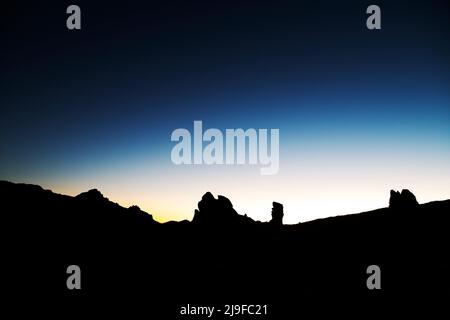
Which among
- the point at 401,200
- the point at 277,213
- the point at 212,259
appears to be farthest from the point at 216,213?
the point at 401,200

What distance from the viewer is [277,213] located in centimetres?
7400

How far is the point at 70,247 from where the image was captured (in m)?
53.8

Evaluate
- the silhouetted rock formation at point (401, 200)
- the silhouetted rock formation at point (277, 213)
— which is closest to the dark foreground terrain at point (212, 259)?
the silhouetted rock formation at point (401, 200)

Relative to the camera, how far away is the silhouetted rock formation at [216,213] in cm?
6956

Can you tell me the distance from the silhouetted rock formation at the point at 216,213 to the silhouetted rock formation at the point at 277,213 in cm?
622

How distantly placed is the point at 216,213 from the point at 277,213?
14677 mm

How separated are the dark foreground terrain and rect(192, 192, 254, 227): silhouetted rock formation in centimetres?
23

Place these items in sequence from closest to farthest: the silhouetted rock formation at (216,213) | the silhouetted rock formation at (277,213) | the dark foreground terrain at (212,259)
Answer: the dark foreground terrain at (212,259), the silhouetted rock formation at (216,213), the silhouetted rock formation at (277,213)

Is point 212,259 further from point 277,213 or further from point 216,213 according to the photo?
point 277,213

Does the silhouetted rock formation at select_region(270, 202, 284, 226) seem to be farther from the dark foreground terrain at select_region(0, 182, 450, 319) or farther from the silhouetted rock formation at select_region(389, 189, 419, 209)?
the silhouetted rock formation at select_region(389, 189, 419, 209)

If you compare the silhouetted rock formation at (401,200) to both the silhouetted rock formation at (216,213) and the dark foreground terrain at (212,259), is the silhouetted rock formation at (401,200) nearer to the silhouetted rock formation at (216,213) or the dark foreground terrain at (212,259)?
the dark foreground terrain at (212,259)
